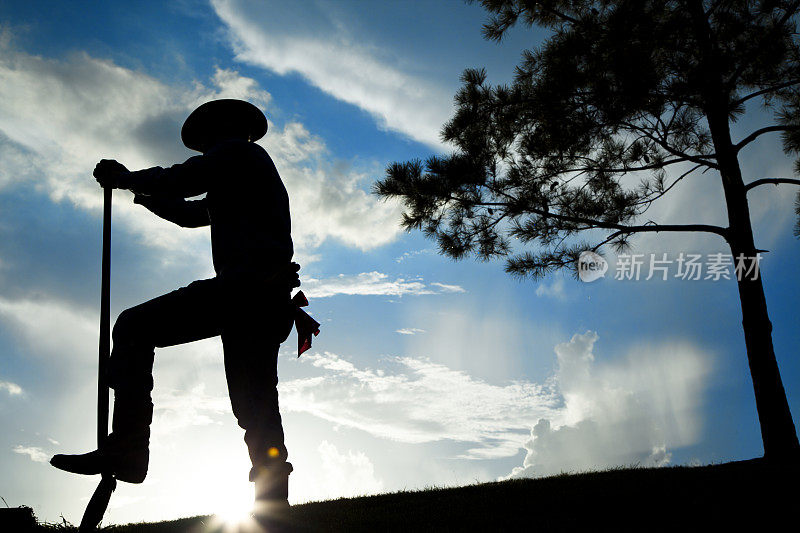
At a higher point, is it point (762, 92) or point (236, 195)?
point (762, 92)

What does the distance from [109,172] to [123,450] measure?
1436 mm

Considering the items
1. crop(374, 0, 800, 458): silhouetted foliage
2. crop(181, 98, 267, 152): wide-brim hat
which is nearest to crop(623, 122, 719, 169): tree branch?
crop(374, 0, 800, 458): silhouetted foliage

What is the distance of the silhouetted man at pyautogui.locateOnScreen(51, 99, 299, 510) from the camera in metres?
2.93

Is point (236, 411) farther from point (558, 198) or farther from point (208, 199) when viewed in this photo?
point (558, 198)

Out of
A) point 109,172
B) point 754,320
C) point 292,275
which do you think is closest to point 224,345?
point 292,275

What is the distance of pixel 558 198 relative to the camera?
8359mm

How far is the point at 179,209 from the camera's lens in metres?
3.49

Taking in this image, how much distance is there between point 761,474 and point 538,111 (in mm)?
4884

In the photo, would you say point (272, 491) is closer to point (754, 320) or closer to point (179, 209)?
point (179, 209)

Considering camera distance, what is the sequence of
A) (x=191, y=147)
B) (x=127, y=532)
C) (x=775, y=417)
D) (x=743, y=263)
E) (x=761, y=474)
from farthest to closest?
(x=743, y=263), (x=775, y=417), (x=761, y=474), (x=127, y=532), (x=191, y=147)

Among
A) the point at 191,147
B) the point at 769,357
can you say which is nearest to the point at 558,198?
the point at 769,357

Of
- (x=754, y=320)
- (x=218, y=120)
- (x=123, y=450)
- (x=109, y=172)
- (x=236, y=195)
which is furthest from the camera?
(x=754, y=320)

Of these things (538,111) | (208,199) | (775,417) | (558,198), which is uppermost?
(538,111)

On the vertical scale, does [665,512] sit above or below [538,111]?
below
